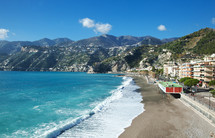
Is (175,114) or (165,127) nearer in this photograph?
(165,127)

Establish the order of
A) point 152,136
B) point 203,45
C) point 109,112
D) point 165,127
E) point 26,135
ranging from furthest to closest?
point 203,45 → point 109,112 → point 165,127 → point 26,135 → point 152,136

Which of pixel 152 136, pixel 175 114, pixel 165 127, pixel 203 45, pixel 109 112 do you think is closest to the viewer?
pixel 152 136

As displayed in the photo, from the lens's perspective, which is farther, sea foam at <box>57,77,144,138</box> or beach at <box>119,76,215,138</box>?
sea foam at <box>57,77,144,138</box>

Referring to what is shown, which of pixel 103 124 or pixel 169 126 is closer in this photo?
pixel 169 126

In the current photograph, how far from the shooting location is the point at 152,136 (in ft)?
53.7

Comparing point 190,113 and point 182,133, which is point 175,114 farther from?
point 182,133

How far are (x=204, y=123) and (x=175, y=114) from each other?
493 cm

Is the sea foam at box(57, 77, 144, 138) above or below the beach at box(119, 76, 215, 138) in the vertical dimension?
below

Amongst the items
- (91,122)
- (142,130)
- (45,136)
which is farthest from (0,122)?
(142,130)

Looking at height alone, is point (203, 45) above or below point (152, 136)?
above

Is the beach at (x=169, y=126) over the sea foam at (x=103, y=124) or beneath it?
over

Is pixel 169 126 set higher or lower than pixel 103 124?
higher

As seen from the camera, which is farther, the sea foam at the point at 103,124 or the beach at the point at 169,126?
the sea foam at the point at 103,124

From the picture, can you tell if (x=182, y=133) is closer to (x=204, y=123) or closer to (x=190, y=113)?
(x=204, y=123)
